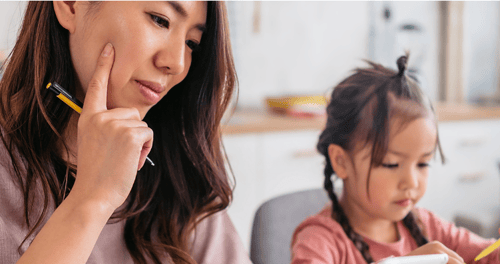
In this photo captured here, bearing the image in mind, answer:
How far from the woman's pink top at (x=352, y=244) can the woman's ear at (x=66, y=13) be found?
34 centimetres

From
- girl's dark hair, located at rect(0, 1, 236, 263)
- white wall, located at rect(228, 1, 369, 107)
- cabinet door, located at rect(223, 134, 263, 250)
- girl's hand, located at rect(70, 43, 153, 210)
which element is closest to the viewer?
girl's hand, located at rect(70, 43, 153, 210)

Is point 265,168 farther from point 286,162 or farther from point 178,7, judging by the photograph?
point 178,7

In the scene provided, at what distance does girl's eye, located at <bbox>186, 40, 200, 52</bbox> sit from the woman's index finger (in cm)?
8

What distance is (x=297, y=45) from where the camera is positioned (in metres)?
1.75

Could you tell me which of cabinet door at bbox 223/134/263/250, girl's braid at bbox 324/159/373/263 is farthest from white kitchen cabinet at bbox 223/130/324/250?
girl's braid at bbox 324/159/373/263

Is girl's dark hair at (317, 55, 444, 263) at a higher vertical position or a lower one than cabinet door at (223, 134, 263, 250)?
higher

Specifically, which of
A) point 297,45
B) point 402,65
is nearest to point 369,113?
point 402,65

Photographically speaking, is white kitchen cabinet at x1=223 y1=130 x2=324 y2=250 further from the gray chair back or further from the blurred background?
the gray chair back

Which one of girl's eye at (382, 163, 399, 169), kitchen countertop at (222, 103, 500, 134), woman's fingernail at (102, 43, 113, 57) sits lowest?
kitchen countertop at (222, 103, 500, 134)

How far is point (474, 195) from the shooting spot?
0.67m

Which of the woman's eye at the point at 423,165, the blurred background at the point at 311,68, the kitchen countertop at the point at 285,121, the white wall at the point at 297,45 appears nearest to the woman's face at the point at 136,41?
the woman's eye at the point at 423,165

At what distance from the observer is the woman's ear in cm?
45

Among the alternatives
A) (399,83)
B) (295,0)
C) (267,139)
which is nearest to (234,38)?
(267,139)

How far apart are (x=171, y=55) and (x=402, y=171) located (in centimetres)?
25
